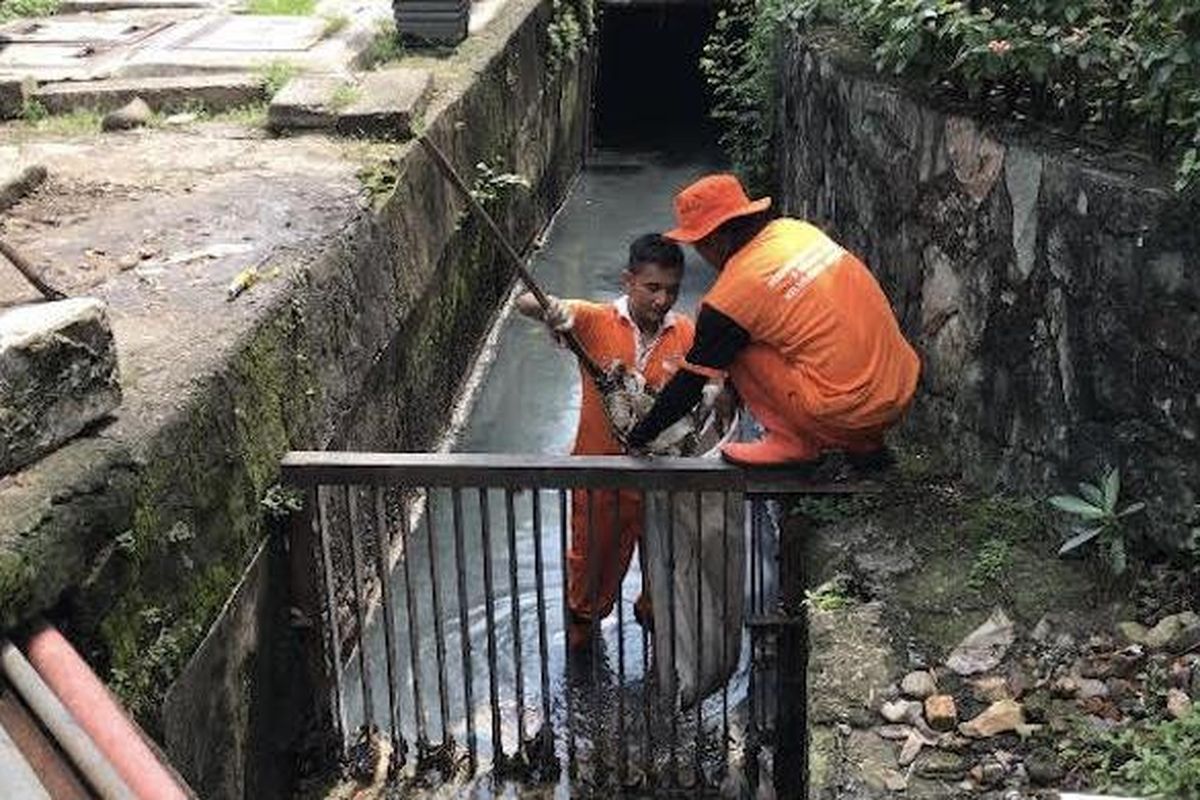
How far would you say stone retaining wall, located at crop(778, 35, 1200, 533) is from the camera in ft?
13.2

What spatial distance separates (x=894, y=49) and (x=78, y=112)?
199 inches

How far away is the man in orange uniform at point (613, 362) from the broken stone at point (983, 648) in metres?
1.38

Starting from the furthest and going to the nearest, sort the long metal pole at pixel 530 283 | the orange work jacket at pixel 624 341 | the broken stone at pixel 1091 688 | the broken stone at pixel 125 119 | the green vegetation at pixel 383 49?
1. the green vegetation at pixel 383 49
2. the broken stone at pixel 125 119
3. the orange work jacket at pixel 624 341
4. the long metal pole at pixel 530 283
5. the broken stone at pixel 1091 688

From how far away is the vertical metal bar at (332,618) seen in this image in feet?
16.4

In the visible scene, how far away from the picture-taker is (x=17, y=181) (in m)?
6.45

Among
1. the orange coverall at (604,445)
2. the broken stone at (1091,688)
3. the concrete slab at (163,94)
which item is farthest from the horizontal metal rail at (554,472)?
the concrete slab at (163,94)

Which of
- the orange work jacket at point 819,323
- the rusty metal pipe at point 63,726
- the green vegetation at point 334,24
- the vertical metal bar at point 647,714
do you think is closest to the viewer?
the rusty metal pipe at point 63,726

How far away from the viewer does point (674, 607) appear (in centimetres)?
504

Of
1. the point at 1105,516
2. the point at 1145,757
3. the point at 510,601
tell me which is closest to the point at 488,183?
the point at 510,601

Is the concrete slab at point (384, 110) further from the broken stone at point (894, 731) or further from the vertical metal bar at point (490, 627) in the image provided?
the broken stone at point (894, 731)

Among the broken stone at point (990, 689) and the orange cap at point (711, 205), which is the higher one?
the orange cap at point (711, 205)

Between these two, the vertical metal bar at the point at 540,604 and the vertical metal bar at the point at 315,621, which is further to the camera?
the vertical metal bar at the point at 315,621

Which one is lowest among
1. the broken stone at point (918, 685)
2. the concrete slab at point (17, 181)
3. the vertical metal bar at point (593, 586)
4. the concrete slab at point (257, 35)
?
the vertical metal bar at point (593, 586)

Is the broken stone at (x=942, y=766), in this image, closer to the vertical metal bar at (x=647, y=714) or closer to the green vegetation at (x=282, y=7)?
the vertical metal bar at (x=647, y=714)
